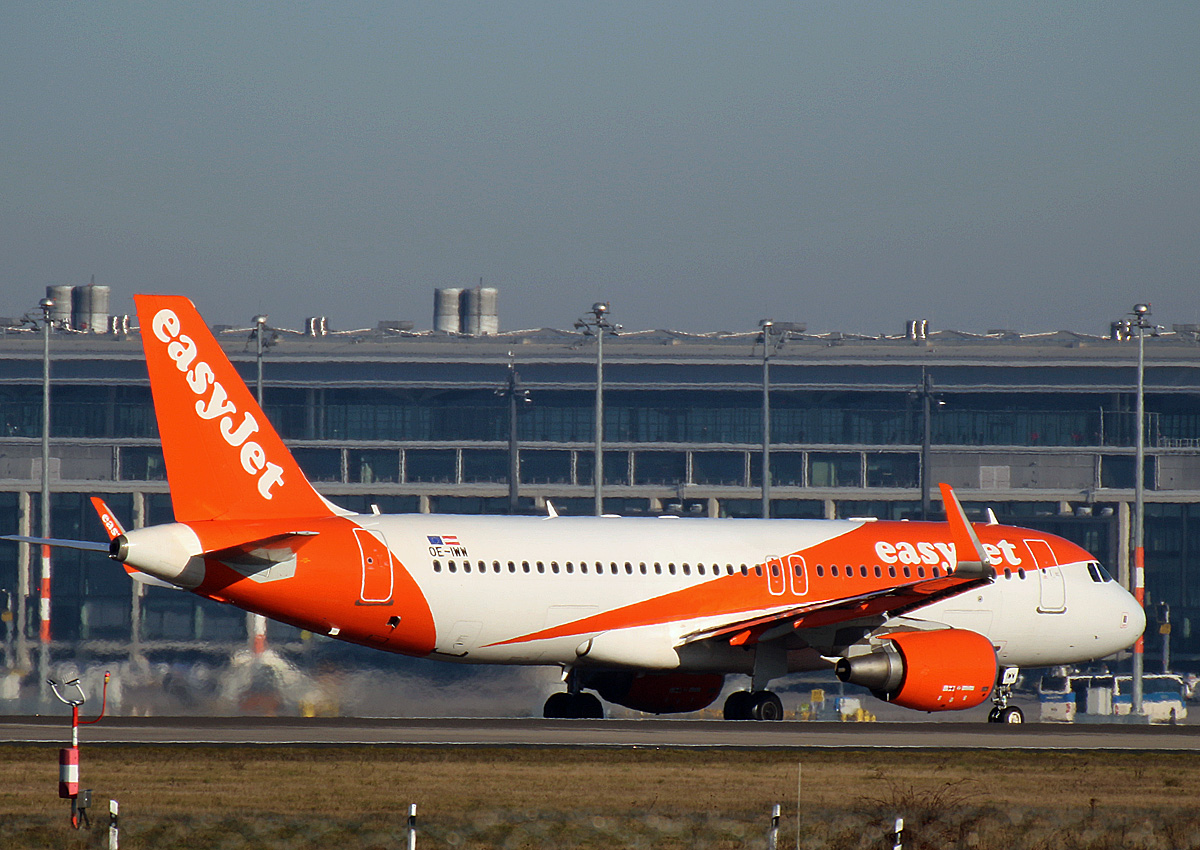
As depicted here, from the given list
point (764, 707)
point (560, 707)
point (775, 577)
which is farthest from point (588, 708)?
point (775, 577)

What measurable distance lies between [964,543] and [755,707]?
493cm

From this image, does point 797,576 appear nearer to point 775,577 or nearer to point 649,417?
point 775,577

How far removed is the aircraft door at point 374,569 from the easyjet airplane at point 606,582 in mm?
24

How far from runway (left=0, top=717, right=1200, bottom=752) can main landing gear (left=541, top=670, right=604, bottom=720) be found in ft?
6.56

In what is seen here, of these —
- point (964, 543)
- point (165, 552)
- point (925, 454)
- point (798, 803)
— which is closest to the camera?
point (798, 803)

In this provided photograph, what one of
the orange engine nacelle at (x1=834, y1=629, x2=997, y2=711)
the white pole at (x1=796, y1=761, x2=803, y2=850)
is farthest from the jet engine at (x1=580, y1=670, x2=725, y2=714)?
the white pole at (x1=796, y1=761, x2=803, y2=850)

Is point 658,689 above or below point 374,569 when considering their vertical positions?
below

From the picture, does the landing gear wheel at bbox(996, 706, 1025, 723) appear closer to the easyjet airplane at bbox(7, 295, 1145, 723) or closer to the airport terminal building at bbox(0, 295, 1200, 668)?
the easyjet airplane at bbox(7, 295, 1145, 723)

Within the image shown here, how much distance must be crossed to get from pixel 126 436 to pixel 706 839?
85569 mm

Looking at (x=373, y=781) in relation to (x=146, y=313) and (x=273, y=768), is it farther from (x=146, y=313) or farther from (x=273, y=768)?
(x=146, y=313)

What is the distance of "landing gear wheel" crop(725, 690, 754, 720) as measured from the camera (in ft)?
104

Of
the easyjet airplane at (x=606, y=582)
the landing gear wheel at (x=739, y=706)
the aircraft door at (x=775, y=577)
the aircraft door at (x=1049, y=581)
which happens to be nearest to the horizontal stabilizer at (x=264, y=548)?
the easyjet airplane at (x=606, y=582)

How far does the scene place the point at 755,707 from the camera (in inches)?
1245

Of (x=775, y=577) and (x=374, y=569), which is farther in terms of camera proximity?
(x=775, y=577)
